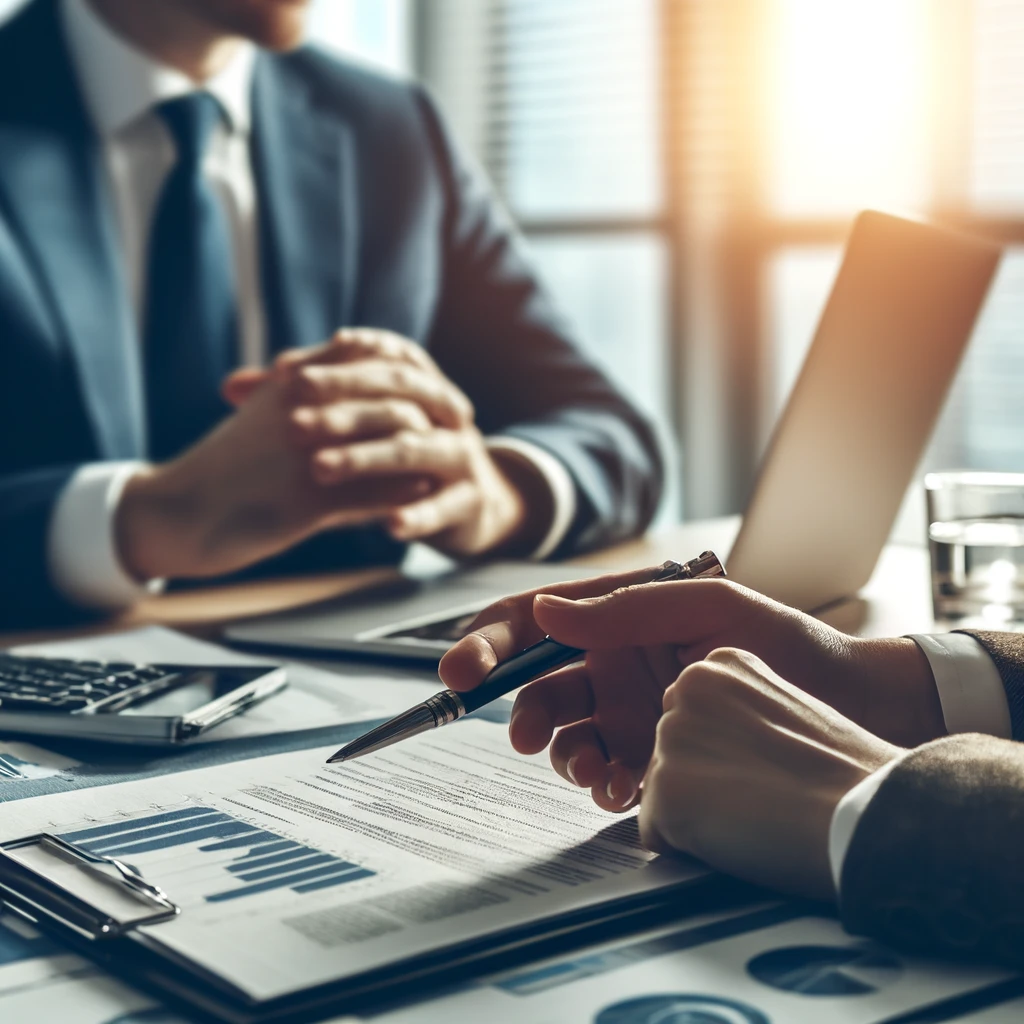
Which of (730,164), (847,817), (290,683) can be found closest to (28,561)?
(290,683)

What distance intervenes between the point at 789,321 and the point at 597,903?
106 inches

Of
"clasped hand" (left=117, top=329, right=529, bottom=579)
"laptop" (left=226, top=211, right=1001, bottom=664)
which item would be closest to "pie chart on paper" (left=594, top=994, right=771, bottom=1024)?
"laptop" (left=226, top=211, right=1001, bottom=664)

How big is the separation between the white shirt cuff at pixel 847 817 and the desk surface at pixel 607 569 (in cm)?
49

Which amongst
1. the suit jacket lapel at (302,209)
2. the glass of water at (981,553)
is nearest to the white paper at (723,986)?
the glass of water at (981,553)

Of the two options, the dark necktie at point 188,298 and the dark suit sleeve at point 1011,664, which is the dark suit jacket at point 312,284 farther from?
the dark suit sleeve at point 1011,664

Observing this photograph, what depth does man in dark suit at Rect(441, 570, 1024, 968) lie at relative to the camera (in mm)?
423

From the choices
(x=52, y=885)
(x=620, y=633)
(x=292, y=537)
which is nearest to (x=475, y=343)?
(x=292, y=537)

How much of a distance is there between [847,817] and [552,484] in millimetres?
872

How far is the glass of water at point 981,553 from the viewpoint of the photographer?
0.95m

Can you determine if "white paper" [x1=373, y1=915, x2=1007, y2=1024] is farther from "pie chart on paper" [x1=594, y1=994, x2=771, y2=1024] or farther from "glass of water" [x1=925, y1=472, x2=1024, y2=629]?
"glass of water" [x1=925, y1=472, x2=1024, y2=629]

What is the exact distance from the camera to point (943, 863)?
42 cm

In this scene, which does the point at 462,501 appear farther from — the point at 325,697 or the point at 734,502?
the point at 734,502

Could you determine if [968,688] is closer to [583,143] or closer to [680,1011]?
[680,1011]

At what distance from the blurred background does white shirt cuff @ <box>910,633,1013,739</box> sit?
2.16 metres
